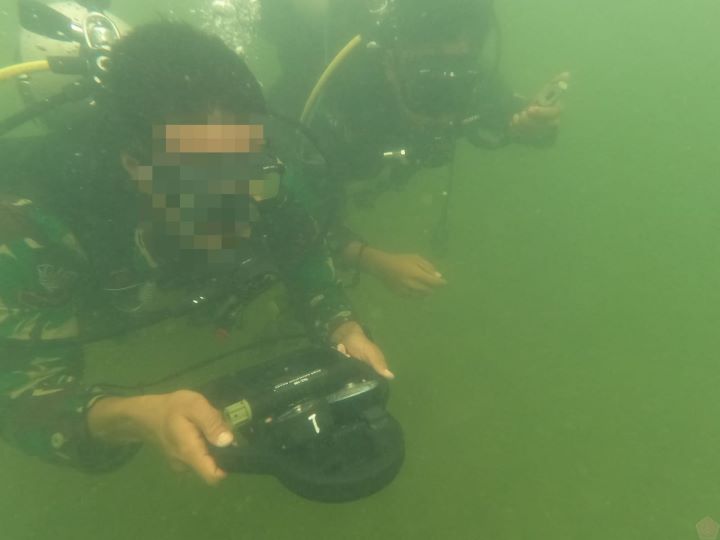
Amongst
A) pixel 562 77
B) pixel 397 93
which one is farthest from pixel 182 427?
pixel 562 77

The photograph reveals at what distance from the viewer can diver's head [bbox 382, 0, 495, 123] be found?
3066 mm

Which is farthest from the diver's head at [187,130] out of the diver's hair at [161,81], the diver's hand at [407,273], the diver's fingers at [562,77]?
the diver's fingers at [562,77]

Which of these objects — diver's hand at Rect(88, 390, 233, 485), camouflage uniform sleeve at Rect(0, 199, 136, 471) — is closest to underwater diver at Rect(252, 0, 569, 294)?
camouflage uniform sleeve at Rect(0, 199, 136, 471)

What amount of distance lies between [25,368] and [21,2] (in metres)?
1.82

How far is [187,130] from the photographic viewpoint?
5.60ft

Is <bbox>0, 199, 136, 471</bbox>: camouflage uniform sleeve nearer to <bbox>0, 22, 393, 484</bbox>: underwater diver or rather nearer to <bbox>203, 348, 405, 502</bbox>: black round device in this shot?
<bbox>0, 22, 393, 484</bbox>: underwater diver

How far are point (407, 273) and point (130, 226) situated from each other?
188 cm

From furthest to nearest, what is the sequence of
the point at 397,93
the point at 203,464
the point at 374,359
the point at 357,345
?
the point at 397,93 < the point at 357,345 < the point at 374,359 < the point at 203,464

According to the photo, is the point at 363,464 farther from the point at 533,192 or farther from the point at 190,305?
the point at 533,192

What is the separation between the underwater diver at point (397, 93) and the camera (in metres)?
3.12

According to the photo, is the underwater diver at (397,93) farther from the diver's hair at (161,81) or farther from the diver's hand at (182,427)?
the diver's hand at (182,427)

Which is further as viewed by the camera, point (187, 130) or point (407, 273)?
point (407, 273)

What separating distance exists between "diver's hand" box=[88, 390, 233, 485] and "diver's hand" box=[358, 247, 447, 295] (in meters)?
2.04

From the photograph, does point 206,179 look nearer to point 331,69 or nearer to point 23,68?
point 23,68
